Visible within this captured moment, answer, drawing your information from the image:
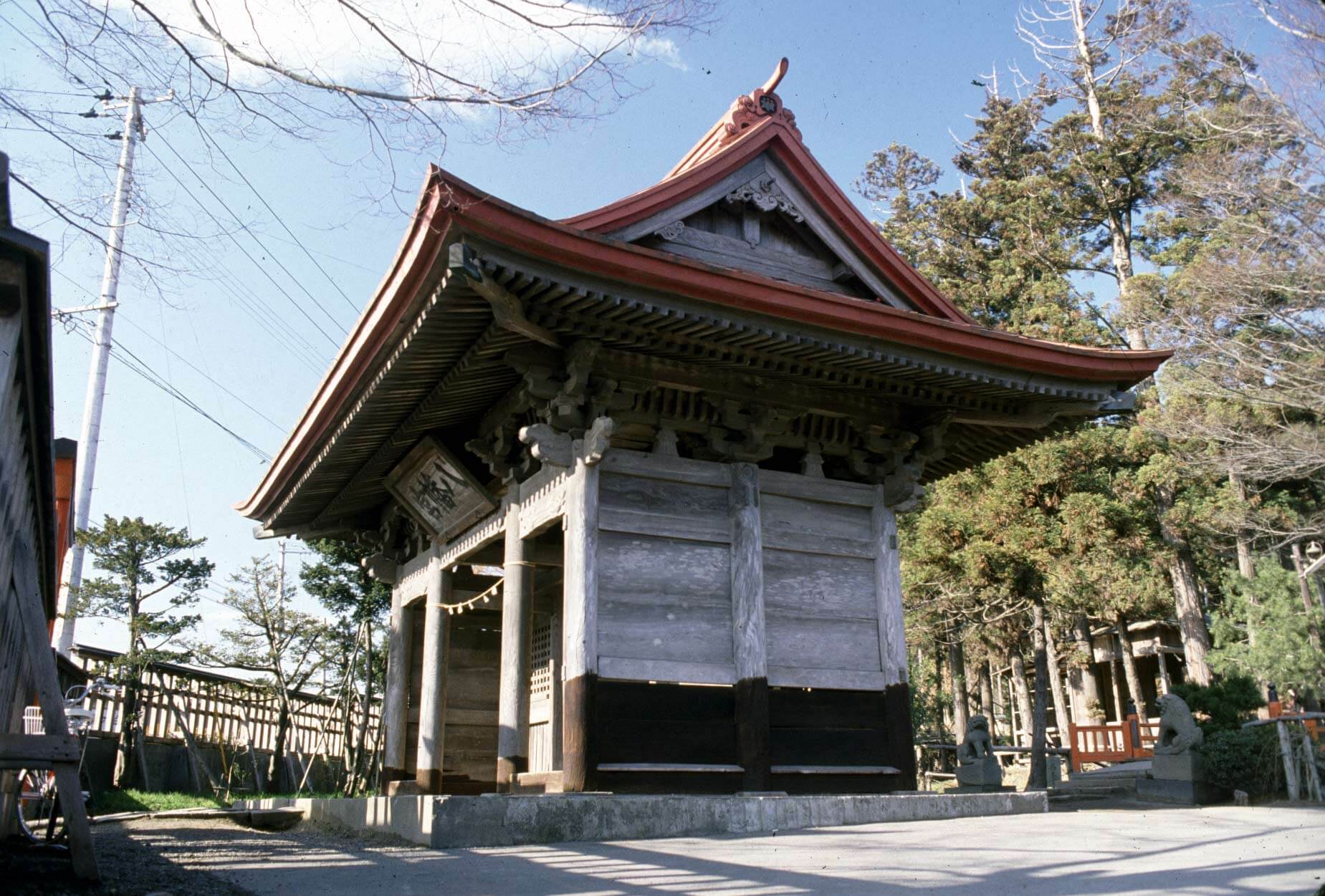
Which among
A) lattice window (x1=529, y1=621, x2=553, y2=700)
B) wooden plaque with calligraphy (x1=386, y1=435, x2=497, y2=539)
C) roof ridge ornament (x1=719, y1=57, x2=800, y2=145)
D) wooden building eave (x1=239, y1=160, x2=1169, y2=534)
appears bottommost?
lattice window (x1=529, y1=621, x2=553, y2=700)

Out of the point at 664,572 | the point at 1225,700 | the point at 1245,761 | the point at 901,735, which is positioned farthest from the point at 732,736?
the point at 1225,700

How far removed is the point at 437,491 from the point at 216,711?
1107cm

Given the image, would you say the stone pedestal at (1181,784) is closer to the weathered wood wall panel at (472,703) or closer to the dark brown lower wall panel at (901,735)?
the dark brown lower wall panel at (901,735)

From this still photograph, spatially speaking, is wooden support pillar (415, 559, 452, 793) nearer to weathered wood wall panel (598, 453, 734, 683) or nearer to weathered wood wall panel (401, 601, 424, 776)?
weathered wood wall panel (401, 601, 424, 776)

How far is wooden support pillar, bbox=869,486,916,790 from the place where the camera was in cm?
881

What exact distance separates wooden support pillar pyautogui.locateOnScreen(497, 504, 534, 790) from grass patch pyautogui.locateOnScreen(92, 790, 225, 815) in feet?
21.9

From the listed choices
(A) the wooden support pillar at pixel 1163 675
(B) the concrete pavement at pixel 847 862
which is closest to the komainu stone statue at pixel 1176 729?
(B) the concrete pavement at pixel 847 862

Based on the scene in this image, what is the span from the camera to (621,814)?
671 centimetres

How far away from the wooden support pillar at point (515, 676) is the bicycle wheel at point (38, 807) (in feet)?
11.1

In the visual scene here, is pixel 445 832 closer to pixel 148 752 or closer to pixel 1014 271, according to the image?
pixel 148 752

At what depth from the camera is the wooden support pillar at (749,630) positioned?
26.3 feet

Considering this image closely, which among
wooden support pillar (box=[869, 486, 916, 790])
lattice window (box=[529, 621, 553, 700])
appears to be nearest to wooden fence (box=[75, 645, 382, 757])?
lattice window (box=[529, 621, 553, 700])

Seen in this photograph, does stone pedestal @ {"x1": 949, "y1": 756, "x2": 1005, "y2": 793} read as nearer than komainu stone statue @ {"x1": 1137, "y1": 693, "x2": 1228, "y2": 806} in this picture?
No

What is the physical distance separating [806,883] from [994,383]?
18.5 ft
